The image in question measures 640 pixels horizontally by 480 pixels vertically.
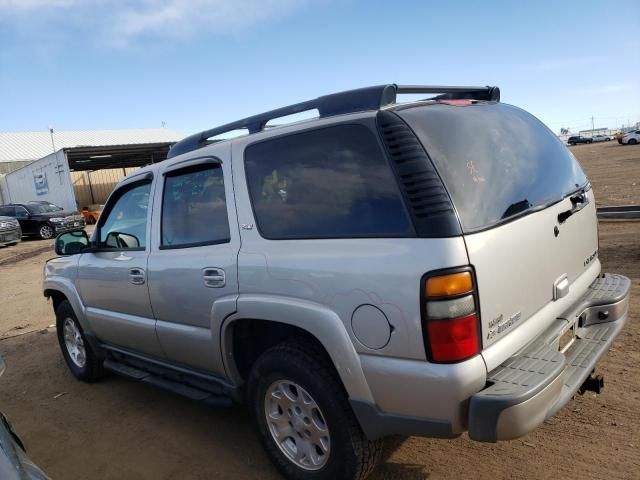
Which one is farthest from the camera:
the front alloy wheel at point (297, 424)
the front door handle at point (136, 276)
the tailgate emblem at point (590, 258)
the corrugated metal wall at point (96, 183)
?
the corrugated metal wall at point (96, 183)

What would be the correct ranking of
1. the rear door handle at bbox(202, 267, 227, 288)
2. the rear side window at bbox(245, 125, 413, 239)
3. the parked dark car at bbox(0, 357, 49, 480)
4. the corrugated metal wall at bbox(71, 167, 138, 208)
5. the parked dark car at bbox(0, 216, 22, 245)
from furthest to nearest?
the corrugated metal wall at bbox(71, 167, 138, 208) < the parked dark car at bbox(0, 216, 22, 245) < the rear door handle at bbox(202, 267, 227, 288) < the rear side window at bbox(245, 125, 413, 239) < the parked dark car at bbox(0, 357, 49, 480)

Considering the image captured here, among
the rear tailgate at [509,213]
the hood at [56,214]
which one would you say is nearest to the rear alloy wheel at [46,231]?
the hood at [56,214]

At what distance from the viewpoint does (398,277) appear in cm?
214

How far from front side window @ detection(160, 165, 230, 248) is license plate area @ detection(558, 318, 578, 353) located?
1974 mm

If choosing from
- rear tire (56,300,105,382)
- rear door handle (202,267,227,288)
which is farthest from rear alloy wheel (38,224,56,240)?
rear door handle (202,267,227,288)

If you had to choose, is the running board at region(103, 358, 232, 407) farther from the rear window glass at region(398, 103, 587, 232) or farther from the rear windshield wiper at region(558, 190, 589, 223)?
the rear windshield wiper at region(558, 190, 589, 223)

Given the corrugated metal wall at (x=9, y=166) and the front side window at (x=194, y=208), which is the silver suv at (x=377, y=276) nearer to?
the front side window at (x=194, y=208)

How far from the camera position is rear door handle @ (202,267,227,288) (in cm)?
294

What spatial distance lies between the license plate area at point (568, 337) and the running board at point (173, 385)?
78.8 inches

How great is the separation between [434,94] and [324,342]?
1691 mm

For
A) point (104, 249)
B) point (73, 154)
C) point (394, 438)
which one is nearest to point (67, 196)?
point (73, 154)

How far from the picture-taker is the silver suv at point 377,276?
2113 millimetres

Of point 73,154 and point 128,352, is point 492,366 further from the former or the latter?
point 73,154

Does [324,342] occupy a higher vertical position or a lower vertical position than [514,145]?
lower
